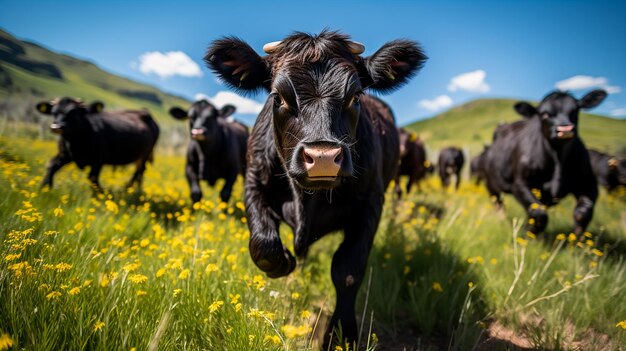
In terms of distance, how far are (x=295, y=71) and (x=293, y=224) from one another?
4.05 feet

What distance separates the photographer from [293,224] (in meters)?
2.76

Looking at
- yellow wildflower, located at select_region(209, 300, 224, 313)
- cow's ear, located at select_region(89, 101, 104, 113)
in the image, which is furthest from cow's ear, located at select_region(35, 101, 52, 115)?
yellow wildflower, located at select_region(209, 300, 224, 313)

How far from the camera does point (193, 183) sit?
6.93 meters

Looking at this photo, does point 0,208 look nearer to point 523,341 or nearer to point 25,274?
point 25,274

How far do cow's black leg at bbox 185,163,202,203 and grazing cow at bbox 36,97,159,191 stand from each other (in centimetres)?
161

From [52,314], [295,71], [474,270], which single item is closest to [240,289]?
[52,314]

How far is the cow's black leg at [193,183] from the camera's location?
6.43 m

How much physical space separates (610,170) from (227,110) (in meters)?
8.81

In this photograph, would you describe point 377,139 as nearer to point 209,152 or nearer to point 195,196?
point 195,196

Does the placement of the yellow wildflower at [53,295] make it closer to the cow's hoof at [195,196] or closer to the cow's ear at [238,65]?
the cow's ear at [238,65]

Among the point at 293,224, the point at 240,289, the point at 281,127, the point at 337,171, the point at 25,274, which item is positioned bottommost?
the point at 240,289

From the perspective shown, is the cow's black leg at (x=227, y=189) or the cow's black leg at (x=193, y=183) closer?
the cow's black leg at (x=193, y=183)

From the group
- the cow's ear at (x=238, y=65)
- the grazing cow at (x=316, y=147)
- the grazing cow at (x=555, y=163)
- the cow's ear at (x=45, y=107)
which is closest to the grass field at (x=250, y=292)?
the grazing cow at (x=316, y=147)

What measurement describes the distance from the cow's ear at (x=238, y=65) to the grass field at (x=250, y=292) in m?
1.41
